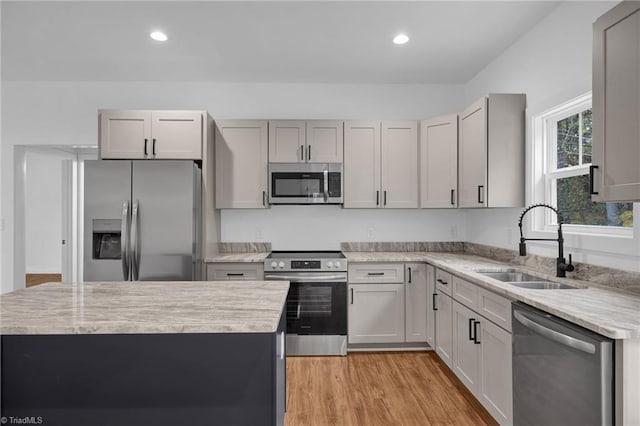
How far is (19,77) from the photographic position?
378 centimetres

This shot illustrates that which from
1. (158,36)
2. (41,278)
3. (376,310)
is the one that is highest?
(158,36)

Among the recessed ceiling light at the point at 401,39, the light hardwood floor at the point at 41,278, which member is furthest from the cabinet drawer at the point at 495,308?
the light hardwood floor at the point at 41,278

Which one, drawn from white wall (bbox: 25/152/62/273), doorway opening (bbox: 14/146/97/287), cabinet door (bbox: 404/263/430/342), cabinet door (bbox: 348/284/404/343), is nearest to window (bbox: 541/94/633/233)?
cabinet door (bbox: 404/263/430/342)

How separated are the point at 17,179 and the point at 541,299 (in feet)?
16.0

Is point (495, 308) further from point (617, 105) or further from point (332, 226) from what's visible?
point (332, 226)

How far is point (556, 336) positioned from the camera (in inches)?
60.7

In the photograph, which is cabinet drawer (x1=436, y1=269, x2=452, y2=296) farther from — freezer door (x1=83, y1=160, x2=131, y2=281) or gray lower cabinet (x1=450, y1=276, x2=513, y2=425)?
freezer door (x1=83, y1=160, x2=131, y2=281)

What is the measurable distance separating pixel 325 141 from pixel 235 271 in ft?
5.12

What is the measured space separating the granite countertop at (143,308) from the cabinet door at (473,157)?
1.95 m

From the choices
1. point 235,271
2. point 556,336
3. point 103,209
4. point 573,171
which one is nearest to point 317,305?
point 235,271

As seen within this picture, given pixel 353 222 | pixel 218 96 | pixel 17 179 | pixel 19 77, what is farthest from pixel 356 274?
pixel 19 77

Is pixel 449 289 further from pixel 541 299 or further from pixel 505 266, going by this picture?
→ pixel 541 299

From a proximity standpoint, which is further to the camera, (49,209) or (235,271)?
(49,209)

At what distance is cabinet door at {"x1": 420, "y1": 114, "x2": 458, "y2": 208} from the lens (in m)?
3.46
